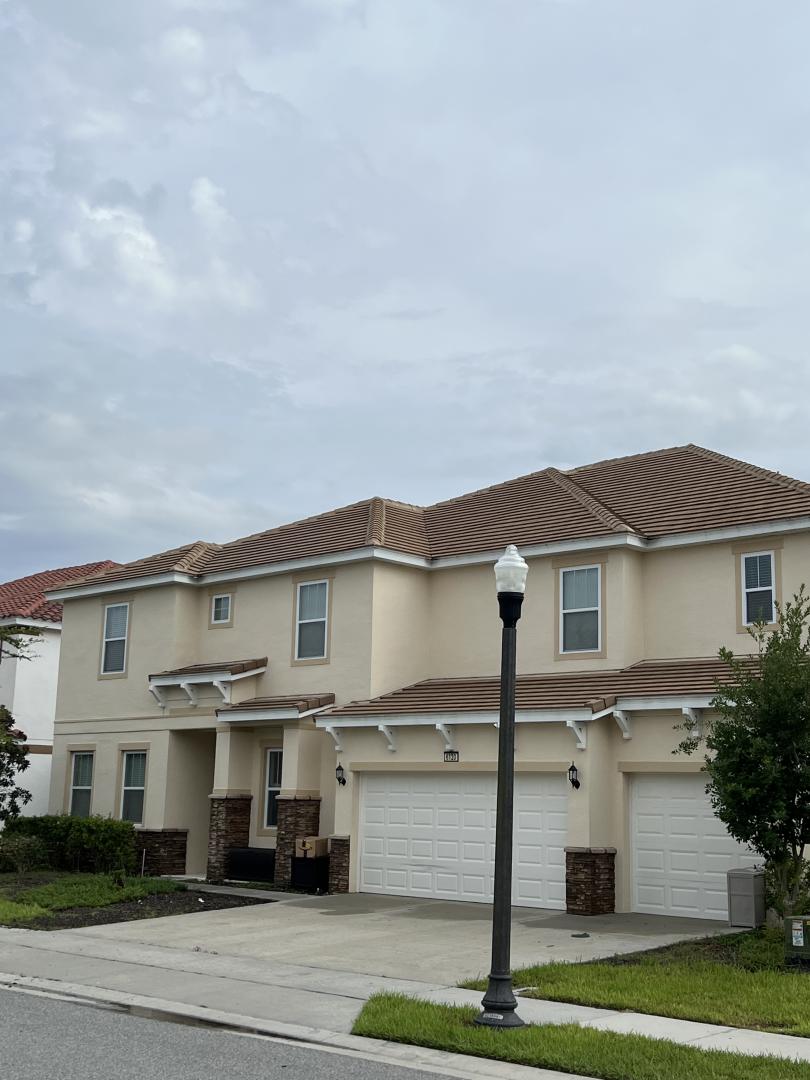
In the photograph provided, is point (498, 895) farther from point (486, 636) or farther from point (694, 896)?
point (486, 636)

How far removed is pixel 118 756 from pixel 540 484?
1131cm

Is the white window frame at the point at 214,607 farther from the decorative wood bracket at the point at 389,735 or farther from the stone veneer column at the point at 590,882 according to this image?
the stone veneer column at the point at 590,882

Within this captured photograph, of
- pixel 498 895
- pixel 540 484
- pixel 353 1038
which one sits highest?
pixel 540 484

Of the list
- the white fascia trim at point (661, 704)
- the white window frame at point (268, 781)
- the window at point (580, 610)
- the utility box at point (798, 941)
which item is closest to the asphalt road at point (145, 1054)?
the utility box at point (798, 941)

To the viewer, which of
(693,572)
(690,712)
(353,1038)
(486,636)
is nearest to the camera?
(353,1038)

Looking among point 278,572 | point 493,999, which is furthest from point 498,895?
point 278,572

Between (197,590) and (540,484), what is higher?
(540,484)

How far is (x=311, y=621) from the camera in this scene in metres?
25.0

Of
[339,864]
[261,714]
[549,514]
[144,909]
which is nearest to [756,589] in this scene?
[549,514]

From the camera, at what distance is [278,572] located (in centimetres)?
2561

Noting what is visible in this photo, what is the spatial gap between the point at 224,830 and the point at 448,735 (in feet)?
19.8

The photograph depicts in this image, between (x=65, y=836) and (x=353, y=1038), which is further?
(x=65, y=836)

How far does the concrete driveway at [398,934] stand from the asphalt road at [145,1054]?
3497 mm

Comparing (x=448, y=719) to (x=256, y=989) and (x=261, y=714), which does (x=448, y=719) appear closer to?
(x=261, y=714)
